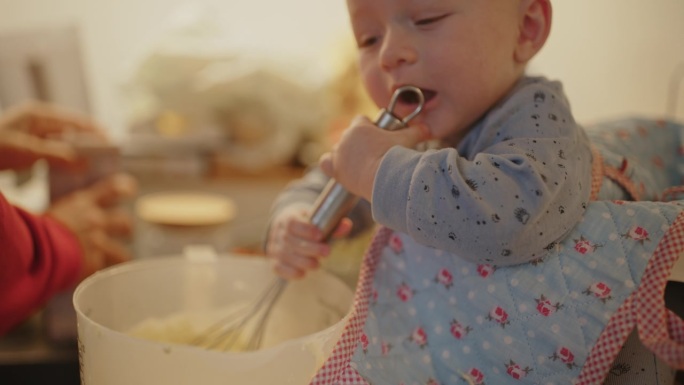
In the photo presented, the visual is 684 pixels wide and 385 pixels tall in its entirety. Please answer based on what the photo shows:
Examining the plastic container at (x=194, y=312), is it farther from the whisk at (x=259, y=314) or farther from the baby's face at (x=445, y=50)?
the baby's face at (x=445, y=50)

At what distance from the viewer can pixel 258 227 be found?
1351mm

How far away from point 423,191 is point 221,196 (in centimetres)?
95

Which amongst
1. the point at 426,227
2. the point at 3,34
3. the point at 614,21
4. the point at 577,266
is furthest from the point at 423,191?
the point at 3,34

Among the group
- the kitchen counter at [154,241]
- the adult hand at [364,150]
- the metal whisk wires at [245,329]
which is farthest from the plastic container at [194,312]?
the kitchen counter at [154,241]

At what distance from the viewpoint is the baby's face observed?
54 centimetres

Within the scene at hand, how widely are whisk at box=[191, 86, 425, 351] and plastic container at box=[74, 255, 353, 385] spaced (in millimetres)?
12

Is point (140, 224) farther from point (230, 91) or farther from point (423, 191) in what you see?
point (423, 191)

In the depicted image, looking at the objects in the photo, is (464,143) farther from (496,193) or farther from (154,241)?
(154,241)

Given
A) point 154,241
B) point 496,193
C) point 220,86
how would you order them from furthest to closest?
point 220,86 < point 154,241 < point 496,193

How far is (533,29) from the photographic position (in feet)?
1.93

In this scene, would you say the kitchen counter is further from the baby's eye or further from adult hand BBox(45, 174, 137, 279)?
the baby's eye

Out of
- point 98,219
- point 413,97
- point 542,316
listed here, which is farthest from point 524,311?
point 98,219

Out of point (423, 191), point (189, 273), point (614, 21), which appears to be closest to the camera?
point (423, 191)

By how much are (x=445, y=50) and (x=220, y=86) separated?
860mm
